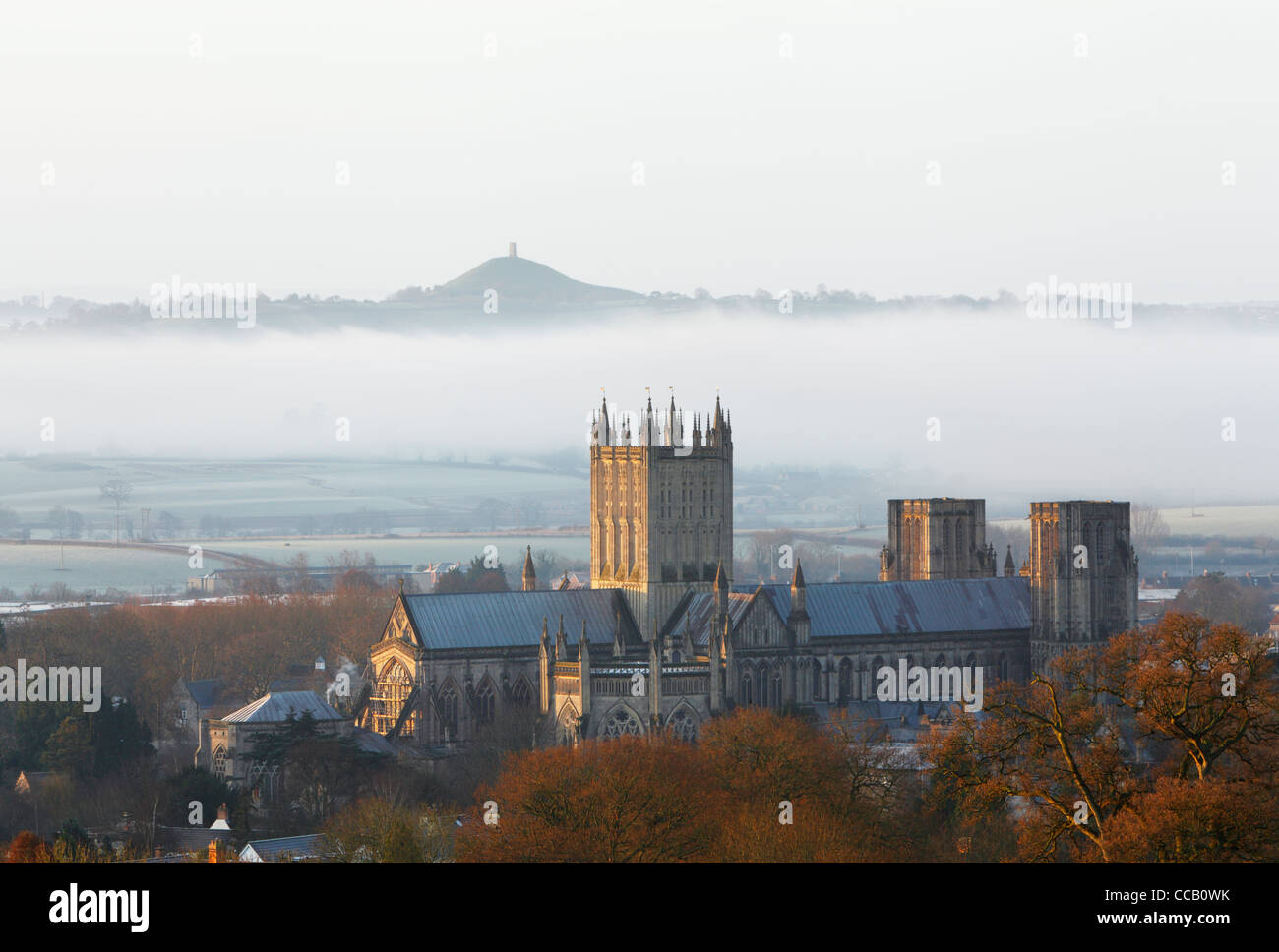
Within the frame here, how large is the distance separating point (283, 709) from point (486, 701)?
13.6 m

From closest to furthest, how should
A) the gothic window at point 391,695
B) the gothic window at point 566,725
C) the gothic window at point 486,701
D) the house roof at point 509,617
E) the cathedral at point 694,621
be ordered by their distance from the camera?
1. the gothic window at point 566,725
2. the cathedral at point 694,621
3. the gothic window at point 391,695
4. the gothic window at point 486,701
5. the house roof at point 509,617

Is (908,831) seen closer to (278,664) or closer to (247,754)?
(247,754)

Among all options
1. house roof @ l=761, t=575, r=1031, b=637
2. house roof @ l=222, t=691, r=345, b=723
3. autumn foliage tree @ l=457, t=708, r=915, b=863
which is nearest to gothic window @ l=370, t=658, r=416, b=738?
house roof @ l=222, t=691, r=345, b=723

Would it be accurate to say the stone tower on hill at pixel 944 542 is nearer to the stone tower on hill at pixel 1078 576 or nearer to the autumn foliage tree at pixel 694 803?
the stone tower on hill at pixel 1078 576

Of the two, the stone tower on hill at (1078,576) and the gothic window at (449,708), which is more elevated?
the stone tower on hill at (1078,576)

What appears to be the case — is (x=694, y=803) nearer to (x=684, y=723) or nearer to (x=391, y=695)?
(x=684, y=723)

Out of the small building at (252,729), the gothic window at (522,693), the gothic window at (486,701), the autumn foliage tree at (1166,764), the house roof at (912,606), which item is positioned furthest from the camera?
the house roof at (912,606)

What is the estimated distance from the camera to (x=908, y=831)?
77438 mm

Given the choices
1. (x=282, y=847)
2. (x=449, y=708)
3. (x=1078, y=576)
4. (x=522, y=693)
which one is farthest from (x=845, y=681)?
(x=282, y=847)

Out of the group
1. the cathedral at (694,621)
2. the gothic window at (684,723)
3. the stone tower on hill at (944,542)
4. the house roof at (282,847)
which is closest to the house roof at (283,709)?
the cathedral at (694,621)

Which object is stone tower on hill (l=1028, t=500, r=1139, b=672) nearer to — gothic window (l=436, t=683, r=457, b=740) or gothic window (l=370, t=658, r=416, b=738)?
gothic window (l=436, t=683, r=457, b=740)

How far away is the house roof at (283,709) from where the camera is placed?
11356 cm

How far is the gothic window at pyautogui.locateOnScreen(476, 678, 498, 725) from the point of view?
124 meters

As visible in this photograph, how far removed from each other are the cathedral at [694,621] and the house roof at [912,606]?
0.38 ft
